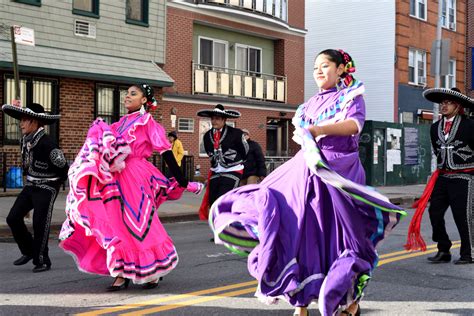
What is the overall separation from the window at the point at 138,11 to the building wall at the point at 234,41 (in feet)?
10.8

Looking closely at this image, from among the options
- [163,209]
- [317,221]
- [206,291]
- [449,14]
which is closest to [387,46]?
[449,14]

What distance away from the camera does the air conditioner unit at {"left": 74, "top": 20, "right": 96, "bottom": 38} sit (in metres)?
18.6

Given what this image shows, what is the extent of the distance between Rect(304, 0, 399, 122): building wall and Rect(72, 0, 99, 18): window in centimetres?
1478

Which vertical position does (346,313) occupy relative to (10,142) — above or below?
below

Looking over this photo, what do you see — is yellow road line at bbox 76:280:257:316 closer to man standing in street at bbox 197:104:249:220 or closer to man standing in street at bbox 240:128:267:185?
man standing in street at bbox 197:104:249:220

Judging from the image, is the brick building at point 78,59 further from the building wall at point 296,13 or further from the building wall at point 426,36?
the building wall at point 426,36

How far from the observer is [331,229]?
4578 mm

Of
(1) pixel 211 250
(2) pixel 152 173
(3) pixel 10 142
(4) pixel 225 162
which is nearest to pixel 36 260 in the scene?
(2) pixel 152 173

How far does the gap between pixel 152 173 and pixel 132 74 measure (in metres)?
13.4

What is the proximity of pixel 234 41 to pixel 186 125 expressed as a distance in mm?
4577

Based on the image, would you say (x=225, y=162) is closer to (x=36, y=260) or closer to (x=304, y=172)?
(x=36, y=260)

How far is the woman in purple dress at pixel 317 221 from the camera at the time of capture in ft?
14.5

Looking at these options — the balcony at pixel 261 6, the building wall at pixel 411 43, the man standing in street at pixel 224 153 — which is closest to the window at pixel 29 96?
the balcony at pixel 261 6

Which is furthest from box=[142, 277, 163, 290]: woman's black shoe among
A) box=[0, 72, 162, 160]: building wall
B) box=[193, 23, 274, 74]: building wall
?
box=[193, 23, 274, 74]: building wall
